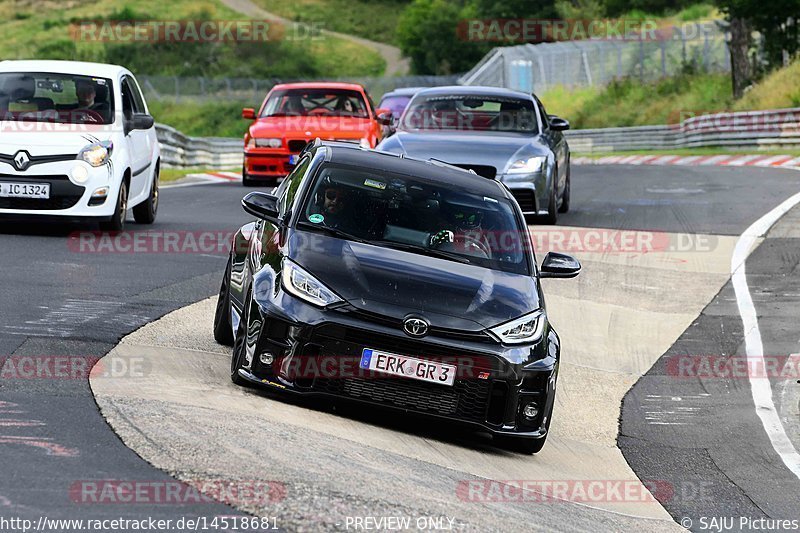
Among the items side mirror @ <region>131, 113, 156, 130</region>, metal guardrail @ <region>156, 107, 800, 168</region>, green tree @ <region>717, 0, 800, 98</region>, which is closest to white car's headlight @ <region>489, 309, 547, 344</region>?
side mirror @ <region>131, 113, 156, 130</region>

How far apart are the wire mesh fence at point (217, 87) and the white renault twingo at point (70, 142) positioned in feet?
162

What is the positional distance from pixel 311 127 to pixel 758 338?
491 inches

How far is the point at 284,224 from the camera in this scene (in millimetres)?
8125

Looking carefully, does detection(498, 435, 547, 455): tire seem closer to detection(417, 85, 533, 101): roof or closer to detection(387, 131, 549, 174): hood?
detection(387, 131, 549, 174): hood

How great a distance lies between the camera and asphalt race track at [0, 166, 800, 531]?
229 inches

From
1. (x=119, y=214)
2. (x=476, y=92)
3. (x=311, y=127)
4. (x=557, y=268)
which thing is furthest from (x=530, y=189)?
(x=311, y=127)

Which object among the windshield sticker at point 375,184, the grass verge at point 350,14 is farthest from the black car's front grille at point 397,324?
the grass verge at point 350,14

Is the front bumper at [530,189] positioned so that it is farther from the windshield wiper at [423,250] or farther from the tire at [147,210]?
the windshield wiper at [423,250]

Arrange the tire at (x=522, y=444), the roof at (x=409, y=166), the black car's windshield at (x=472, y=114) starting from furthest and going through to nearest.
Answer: the black car's windshield at (x=472, y=114), the roof at (x=409, y=166), the tire at (x=522, y=444)

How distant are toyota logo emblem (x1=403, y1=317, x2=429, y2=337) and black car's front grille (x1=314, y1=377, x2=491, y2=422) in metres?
0.24

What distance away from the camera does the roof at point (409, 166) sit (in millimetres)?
8734

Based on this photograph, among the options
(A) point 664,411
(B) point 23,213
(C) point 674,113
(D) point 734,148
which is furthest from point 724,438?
(C) point 674,113

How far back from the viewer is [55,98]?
1437 centimetres

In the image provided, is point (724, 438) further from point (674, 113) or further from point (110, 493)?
point (674, 113)
